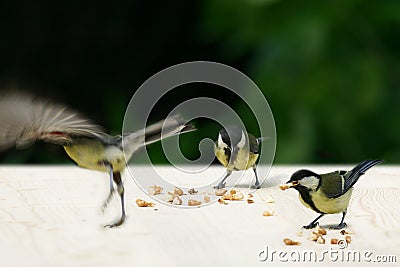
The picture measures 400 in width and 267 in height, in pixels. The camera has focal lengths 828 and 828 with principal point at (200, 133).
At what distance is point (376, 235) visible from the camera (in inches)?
41.9

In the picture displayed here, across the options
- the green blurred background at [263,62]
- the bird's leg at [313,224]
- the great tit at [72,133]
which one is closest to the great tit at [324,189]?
the bird's leg at [313,224]

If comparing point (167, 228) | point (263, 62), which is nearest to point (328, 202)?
point (167, 228)

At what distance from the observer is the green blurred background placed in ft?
7.30

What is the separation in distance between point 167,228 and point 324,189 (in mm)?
210

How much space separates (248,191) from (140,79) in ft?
4.49

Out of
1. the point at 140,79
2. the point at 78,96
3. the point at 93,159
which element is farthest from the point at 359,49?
the point at 93,159

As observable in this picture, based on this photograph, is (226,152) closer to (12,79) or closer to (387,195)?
(387,195)

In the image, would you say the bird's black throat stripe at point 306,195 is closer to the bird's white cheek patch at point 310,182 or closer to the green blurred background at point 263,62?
the bird's white cheek patch at point 310,182

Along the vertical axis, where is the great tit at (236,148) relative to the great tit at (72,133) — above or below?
below

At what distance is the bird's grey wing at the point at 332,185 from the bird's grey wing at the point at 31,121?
32 cm

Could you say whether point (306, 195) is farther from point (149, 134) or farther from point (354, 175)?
point (149, 134)

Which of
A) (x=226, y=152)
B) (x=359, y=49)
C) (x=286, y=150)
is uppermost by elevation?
(x=359, y=49)

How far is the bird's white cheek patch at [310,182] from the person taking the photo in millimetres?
1044

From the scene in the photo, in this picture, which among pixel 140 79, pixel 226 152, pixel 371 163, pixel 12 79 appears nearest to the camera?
pixel 371 163
